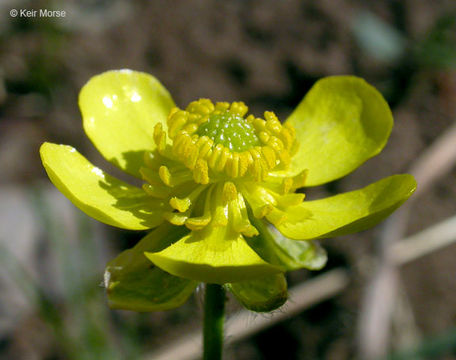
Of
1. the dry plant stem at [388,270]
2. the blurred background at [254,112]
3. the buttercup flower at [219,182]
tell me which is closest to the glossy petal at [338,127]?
the buttercup flower at [219,182]

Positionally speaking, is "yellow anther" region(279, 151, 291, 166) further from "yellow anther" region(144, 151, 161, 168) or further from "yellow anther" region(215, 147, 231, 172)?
"yellow anther" region(144, 151, 161, 168)

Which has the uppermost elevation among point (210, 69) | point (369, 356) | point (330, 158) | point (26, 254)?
point (330, 158)

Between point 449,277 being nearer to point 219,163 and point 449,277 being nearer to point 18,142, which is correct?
point 219,163

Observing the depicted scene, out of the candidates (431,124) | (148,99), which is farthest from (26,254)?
(431,124)

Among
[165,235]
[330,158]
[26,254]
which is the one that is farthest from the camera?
[26,254]

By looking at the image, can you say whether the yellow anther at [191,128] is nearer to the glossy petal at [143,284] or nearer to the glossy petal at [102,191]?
the glossy petal at [102,191]

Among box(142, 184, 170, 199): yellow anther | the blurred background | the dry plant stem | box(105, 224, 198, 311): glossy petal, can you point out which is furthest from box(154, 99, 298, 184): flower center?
the dry plant stem
